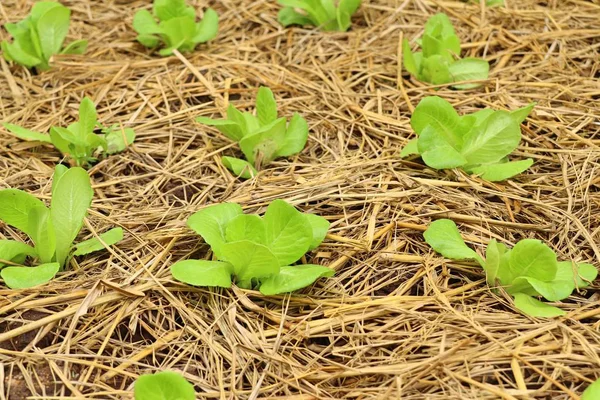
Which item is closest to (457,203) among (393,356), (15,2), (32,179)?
(393,356)

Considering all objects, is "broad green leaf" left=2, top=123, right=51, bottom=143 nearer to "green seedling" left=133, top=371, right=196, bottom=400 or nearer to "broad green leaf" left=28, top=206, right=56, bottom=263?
"broad green leaf" left=28, top=206, right=56, bottom=263

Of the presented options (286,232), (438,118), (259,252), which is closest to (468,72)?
(438,118)

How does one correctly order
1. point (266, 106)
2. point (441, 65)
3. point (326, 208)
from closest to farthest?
point (326, 208) < point (266, 106) < point (441, 65)

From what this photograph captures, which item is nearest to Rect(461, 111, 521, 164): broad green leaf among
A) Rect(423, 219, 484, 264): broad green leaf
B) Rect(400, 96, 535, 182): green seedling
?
Rect(400, 96, 535, 182): green seedling

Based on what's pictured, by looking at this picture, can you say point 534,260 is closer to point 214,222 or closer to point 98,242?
point 214,222

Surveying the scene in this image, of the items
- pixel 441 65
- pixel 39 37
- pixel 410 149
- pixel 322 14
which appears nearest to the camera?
pixel 410 149

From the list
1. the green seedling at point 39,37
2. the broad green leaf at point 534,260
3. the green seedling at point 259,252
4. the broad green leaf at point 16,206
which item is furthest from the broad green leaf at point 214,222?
the green seedling at point 39,37

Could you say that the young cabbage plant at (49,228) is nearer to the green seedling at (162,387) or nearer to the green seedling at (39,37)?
the green seedling at (162,387)

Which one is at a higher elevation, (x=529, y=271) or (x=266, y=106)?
(x=266, y=106)
